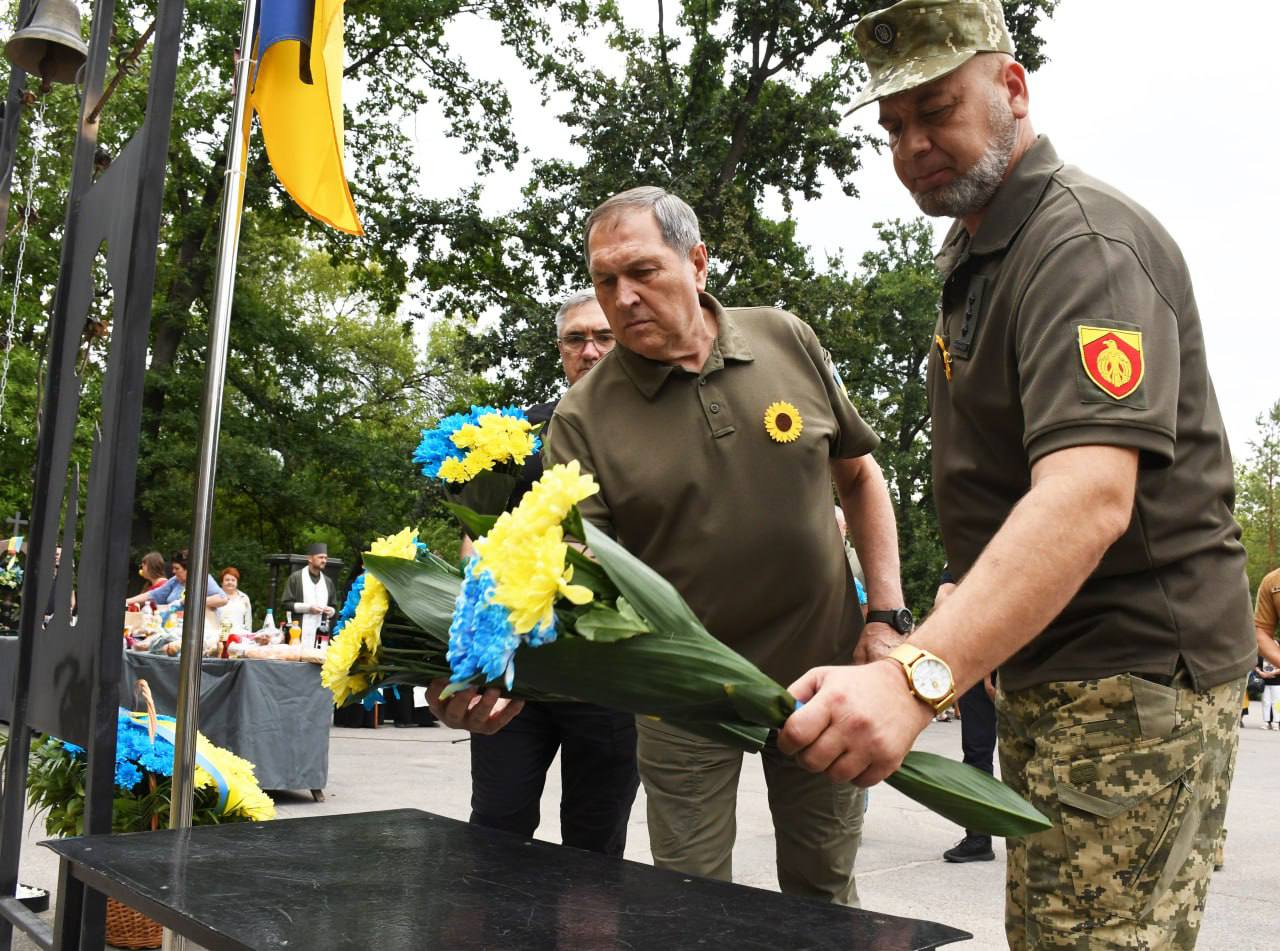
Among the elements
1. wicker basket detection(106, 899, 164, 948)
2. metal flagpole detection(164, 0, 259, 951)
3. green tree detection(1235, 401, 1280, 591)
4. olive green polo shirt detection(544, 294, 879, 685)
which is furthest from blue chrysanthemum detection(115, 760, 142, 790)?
green tree detection(1235, 401, 1280, 591)

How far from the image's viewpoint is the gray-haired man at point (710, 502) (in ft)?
9.24

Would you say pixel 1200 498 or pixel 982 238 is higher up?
pixel 982 238

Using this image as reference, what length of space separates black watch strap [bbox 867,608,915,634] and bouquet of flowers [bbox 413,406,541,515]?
3.17 feet

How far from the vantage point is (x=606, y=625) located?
139cm

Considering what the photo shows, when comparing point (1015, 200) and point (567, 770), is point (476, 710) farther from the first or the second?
point (567, 770)

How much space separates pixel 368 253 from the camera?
71.4 feet

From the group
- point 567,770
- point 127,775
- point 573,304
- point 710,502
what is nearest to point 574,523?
point 710,502

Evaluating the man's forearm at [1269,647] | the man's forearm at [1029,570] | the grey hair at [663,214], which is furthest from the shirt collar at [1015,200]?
the man's forearm at [1269,647]

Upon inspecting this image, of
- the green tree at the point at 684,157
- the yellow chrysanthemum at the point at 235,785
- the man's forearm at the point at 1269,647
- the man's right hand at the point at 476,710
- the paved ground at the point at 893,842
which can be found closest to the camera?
the man's right hand at the point at 476,710

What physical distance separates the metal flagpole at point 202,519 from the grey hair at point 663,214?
3.33 ft

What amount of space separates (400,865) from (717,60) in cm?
2053

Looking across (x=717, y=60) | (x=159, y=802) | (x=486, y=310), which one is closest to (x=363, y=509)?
(x=486, y=310)

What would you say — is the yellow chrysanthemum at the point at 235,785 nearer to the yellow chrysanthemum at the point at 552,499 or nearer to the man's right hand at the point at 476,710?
the man's right hand at the point at 476,710

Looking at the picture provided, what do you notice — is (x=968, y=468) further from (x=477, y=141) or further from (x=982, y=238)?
(x=477, y=141)
